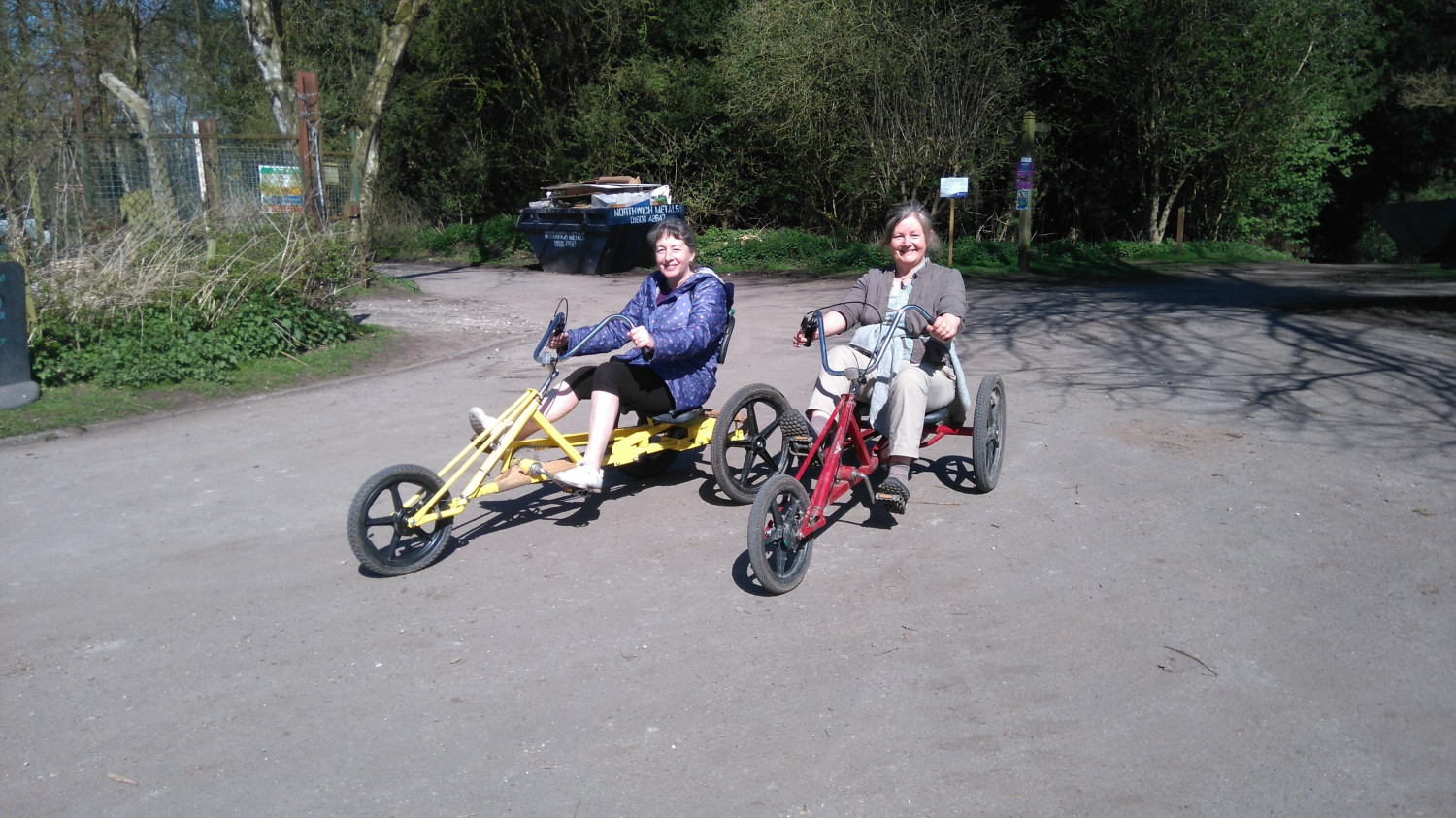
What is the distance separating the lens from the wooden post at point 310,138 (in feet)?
41.1

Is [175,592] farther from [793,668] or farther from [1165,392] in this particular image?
[1165,392]

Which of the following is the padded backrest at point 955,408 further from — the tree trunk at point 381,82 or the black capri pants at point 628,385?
the tree trunk at point 381,82

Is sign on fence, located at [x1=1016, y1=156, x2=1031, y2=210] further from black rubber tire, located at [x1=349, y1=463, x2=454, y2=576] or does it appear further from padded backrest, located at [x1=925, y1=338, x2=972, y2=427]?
black rubber tire, located at [x1=349, y1=463, x2=454, y2=576]

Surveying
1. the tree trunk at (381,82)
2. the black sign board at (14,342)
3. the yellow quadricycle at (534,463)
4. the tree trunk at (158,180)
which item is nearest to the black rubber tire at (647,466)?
the yellow quadricycle at (534,463)

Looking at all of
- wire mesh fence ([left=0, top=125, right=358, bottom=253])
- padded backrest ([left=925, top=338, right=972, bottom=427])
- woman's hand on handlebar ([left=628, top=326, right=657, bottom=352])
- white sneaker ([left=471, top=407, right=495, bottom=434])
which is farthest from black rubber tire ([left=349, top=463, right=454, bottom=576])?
wire mesh fence ([left=0, top=125, right=358, bottom=253])

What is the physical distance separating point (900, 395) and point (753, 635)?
1.60 meters

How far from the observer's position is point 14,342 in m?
7.94

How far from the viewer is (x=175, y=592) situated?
15.5 feet

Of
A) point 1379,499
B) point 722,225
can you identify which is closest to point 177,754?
point 1379,499

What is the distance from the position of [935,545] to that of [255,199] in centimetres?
868

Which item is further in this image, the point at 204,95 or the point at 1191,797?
the point at 204,95

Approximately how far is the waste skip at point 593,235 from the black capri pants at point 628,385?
12.9 meters

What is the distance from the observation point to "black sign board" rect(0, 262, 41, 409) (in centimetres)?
785

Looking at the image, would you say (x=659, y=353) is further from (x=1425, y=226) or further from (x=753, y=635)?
(x=1425, y=226)
